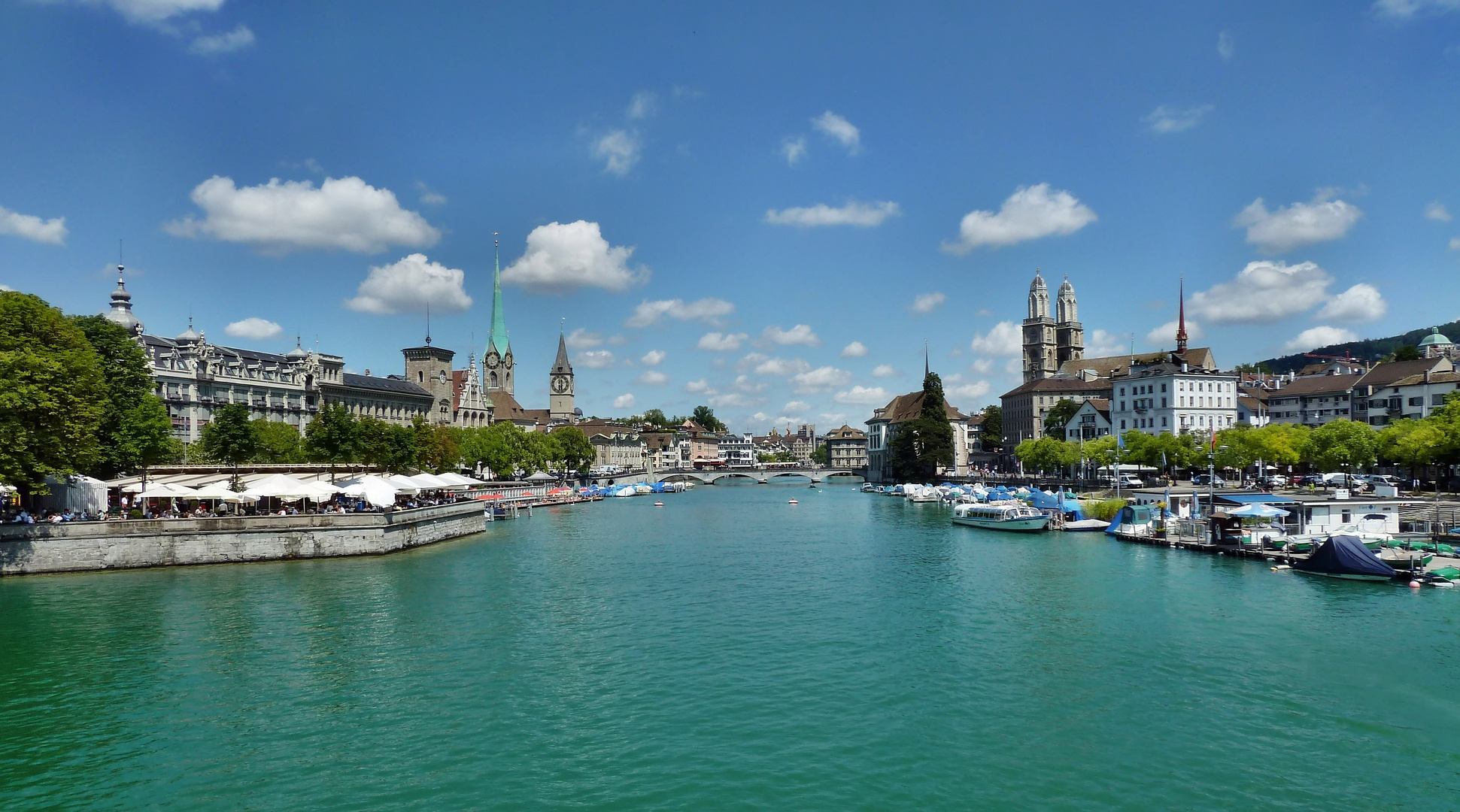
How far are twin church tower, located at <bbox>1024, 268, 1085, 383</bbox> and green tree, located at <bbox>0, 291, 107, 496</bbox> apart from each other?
580 ft

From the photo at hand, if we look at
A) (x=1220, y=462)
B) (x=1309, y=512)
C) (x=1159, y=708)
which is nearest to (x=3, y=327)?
(x=1159, y=708)

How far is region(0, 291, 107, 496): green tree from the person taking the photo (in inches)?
1459

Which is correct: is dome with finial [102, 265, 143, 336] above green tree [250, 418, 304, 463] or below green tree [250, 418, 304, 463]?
above

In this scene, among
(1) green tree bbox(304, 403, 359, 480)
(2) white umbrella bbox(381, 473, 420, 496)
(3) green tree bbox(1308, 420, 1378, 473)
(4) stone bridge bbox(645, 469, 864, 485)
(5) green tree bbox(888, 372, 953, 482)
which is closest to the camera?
(2) white umbrella bbox(381, 473, 420, 496)

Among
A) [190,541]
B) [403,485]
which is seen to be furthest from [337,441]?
[190,541]

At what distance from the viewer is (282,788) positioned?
17.0 meters

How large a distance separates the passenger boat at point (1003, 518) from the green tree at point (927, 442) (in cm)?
5327

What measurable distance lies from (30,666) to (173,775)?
11.4 meters

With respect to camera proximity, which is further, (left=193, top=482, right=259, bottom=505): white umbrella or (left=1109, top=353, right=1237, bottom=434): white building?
(left=1109, top=353, right=1237, bottom=434): white building

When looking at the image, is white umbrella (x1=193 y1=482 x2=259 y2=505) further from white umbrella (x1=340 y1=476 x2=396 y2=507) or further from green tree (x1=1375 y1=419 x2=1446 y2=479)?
green tree (x1=1375 y1=419 x2=1446 y2=479)

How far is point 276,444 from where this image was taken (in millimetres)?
77875

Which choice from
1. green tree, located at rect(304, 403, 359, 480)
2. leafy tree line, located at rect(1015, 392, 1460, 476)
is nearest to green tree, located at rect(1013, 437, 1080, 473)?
leafy tree line, located at rect(1015, 392, 1460, 476)

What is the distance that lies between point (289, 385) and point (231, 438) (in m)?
43.9

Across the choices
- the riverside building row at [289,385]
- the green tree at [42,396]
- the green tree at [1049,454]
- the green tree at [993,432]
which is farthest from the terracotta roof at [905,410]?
the green tree at [42,396]
